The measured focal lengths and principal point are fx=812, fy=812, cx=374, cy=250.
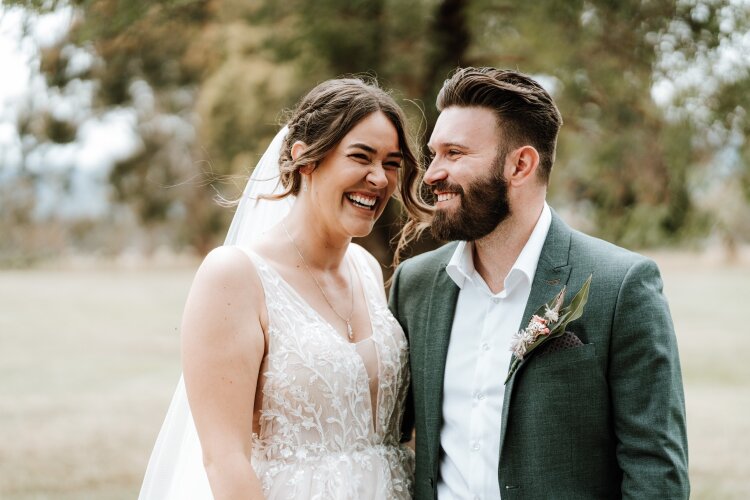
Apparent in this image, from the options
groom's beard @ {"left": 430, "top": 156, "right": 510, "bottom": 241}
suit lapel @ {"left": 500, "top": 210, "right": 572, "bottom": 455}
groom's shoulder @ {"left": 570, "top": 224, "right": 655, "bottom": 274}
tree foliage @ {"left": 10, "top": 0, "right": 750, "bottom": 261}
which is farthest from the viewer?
tree foliage @ {"left": 10, "top": 0, "right": 750, "bottom": 261}

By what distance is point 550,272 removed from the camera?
8.79 ft

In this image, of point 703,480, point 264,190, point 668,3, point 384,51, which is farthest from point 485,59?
point 703,480

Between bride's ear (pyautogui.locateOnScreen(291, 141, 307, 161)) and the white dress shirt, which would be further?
bride's ear (pyautogui.locateOnScreen(291, 141, 307, 161))

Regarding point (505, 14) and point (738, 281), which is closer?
point (505, 14)

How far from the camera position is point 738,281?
1211 inches

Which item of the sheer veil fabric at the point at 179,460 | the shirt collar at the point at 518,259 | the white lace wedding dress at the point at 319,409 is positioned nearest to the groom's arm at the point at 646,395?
the shirt collar at the point at 518,259

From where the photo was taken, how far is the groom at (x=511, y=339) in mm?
2453

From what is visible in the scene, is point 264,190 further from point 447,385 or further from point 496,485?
point 496,485

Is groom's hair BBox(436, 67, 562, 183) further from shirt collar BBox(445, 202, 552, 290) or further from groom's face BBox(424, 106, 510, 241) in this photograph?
shirt collar BBox(445, 202, 552, 290)

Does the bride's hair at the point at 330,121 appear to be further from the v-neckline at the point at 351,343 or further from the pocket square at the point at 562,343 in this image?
the pocket square at the point at 562,343

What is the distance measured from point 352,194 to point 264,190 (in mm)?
609

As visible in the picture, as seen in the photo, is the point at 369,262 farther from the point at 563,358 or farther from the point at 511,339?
the point at 563,358

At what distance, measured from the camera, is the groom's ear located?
2795 millimetres

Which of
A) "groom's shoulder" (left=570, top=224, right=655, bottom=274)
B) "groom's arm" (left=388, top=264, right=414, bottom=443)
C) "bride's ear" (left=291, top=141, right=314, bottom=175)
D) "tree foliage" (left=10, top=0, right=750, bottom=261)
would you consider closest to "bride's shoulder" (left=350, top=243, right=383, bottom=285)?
"groom's arm" (left=388, top=264, right=414, bottom=443)
